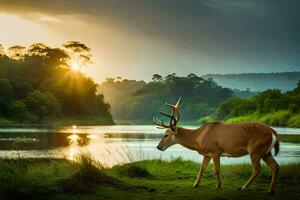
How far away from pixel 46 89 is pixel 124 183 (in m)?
121

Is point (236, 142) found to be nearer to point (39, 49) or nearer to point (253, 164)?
→ point (253, 164)

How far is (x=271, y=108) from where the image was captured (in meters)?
105

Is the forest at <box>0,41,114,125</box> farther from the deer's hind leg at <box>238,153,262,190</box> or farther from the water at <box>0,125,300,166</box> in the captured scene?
the deer's hind leg at <box>238,153,262,190</box>

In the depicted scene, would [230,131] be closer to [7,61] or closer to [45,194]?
[45,194]

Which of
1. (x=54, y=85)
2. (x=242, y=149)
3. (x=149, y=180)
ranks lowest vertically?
(x=149, y=180)

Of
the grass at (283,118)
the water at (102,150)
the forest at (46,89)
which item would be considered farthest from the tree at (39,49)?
the water at (102,150)

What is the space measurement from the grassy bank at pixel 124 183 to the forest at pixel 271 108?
244 ft

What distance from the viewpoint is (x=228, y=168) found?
770 inches

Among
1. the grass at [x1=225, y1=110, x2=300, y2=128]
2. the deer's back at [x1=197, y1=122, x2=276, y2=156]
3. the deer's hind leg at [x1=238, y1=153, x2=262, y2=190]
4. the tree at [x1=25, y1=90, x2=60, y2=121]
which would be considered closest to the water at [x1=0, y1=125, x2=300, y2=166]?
the deer's back at [x1=197, y1=122, x2=276, y2=156]

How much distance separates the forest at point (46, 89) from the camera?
366 ft

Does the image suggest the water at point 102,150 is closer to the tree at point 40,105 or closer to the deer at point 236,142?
the deer at point 236,142

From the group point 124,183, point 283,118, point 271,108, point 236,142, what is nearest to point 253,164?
point 236,142

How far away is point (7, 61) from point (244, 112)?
5966 cm

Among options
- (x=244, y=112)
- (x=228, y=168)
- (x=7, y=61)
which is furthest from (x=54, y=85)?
(x=228, y=168)
